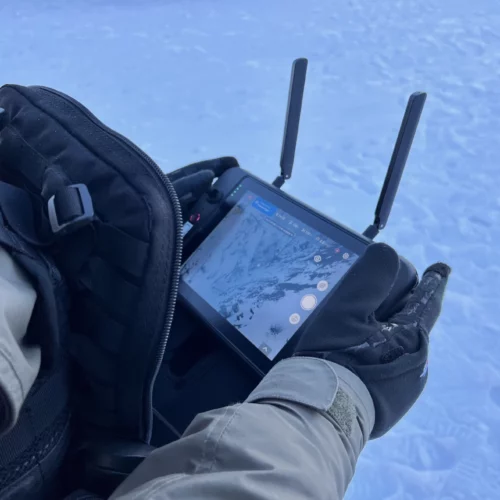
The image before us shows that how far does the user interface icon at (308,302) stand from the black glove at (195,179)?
0.61 ft

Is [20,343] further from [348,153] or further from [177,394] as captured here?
[348,153]

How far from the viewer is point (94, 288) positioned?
421 millimetres

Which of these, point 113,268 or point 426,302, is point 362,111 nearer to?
point 426,302

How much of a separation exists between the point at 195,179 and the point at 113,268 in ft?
0.78

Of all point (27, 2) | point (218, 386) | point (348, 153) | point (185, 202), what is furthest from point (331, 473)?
point (27, 2)

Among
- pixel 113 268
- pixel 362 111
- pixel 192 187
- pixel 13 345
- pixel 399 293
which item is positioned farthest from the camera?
pixel 362 111

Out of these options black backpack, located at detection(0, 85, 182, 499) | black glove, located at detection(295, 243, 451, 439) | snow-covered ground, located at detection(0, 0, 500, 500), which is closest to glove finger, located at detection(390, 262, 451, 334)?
black glove, located at detection(295, 243, 451, 439)

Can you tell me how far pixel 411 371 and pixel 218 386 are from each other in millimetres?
197

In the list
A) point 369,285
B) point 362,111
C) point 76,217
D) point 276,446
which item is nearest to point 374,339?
point 369,285

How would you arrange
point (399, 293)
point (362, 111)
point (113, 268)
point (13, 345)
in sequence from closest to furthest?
point (13, 345) < point (113, 268) < point (399, 293) < point (362, 111)

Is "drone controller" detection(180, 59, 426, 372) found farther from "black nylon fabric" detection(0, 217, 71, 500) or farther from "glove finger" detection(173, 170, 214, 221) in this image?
"black nylon fabric" detection(0, 217, 71, 500)

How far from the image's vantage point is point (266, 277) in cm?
58

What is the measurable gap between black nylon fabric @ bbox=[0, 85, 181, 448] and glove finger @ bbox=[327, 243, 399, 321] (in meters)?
0.15

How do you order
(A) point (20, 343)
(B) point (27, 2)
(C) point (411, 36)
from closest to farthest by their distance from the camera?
(A) point (20, 343), (C) point (411, 36), (B) point (27, 2)
